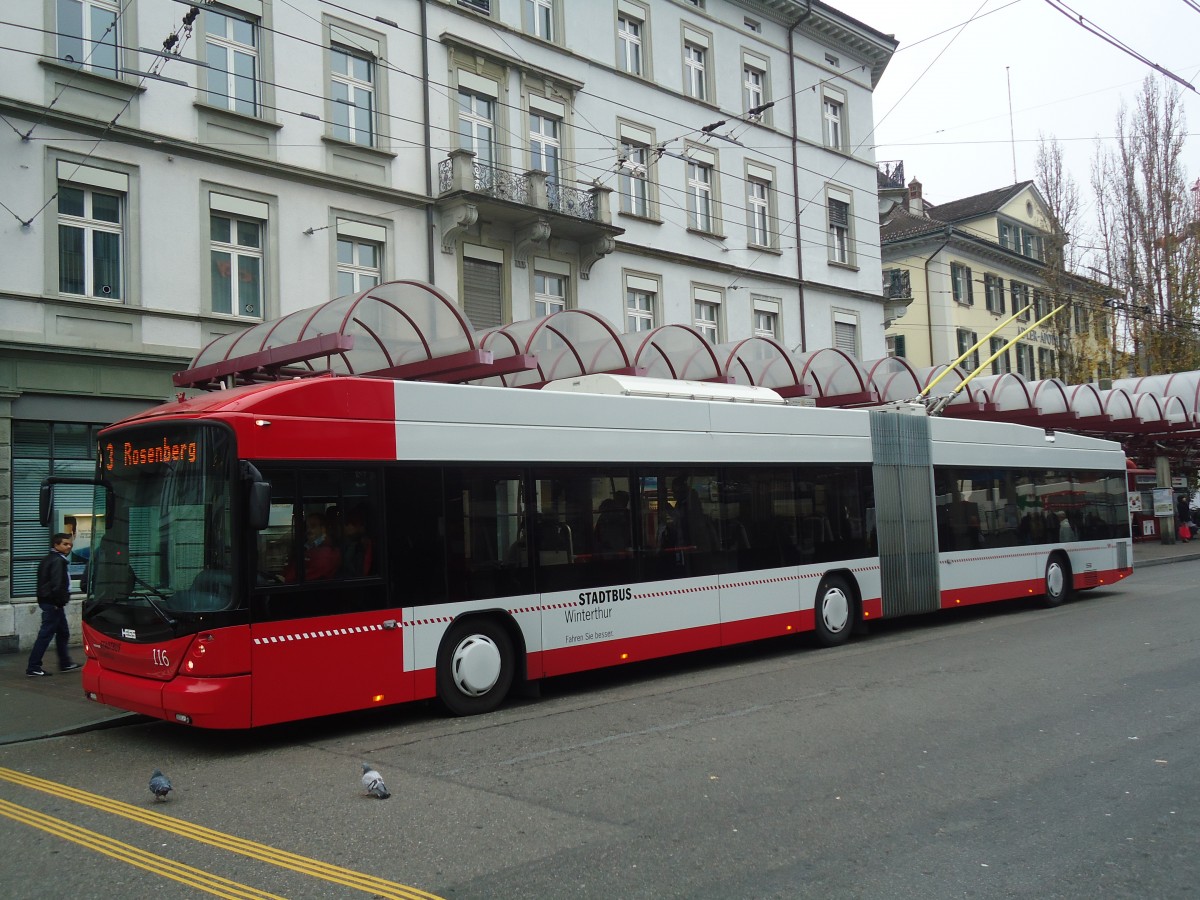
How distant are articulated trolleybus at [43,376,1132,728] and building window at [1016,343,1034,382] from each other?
117 feet

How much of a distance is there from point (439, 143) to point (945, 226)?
28.9 m

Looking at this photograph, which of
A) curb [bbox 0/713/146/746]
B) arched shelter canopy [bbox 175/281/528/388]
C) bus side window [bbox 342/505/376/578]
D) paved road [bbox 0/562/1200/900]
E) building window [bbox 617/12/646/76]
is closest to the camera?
paved road [bbox 0/562/1200/900]

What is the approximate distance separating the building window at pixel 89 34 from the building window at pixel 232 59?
154 centimetres

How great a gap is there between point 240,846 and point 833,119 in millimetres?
29548

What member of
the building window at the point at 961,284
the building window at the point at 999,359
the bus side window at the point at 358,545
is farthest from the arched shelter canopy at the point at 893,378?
the building window at the point at 999,359

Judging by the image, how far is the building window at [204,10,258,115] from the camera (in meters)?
17.2

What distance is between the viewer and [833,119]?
Result: 3116cm

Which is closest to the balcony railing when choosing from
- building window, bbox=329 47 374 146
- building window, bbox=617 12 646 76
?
building window, bbox=329 47 374 146

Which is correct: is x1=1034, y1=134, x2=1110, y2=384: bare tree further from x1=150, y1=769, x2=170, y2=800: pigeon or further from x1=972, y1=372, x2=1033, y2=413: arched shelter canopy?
x1=150, y1=769, x2=170, y2=800: pigeon

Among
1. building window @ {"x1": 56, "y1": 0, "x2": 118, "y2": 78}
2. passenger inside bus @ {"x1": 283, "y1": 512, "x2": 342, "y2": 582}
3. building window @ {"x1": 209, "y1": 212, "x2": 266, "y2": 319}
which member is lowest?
passenger inside bus @ {"x1": 283, "y1": 512, "x2": 342, "y2": 582}

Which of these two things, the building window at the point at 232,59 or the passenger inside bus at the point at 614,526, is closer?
the passenger inside bus at the point at 614,526

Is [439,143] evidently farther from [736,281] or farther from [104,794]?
[104,794]

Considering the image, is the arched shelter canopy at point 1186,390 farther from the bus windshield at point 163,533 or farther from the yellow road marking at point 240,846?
the yellow road marking at point 240,846

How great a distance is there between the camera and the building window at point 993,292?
45.6 meters
